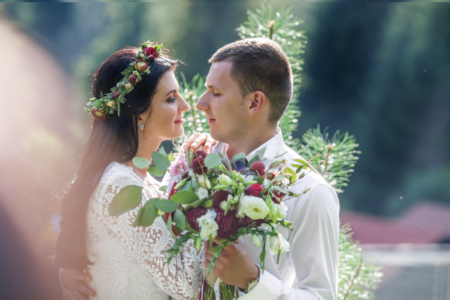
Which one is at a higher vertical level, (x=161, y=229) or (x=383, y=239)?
(x=161, y=229)

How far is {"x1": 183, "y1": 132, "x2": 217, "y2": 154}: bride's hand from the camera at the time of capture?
1.97m

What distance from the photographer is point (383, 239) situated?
957 cm

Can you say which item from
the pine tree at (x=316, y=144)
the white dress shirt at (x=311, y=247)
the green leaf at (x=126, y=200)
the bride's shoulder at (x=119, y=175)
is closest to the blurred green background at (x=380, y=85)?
the pine tree at (x=316, y=144)

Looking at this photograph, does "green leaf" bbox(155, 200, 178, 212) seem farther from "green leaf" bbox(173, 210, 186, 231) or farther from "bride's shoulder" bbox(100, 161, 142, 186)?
"bride's shoulder" bbox(100, 161, 142, 186)

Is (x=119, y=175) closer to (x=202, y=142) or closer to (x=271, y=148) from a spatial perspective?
(x=202, y=142)

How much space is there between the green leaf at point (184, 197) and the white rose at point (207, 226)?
0.07 m


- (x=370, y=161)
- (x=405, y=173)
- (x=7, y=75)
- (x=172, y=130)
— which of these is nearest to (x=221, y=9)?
(x=7, y=75)

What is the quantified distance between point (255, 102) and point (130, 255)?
0.88 metres

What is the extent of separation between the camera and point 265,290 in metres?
1.49

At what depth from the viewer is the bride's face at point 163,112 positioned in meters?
2.04

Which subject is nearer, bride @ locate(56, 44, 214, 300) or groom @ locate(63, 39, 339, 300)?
groom @ locate(63, 39, 339, 300)

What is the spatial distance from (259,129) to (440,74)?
7.32 metres

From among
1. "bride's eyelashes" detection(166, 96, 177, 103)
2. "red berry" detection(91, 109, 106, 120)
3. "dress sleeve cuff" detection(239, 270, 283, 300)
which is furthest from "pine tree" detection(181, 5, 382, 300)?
"dress sleeve cuff" detection(239, 270, 283, 300)

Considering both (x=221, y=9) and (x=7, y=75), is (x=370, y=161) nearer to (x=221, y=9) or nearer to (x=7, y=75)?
(x=221, y=9)
